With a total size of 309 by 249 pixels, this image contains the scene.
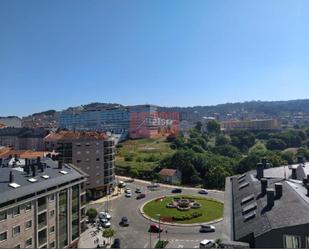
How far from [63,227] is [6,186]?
10390mm

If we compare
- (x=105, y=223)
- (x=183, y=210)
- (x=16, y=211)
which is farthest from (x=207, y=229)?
(x=16, y=211)

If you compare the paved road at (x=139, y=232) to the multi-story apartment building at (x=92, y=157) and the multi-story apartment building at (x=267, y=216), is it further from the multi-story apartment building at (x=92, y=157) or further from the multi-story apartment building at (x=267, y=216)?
the multi-story apartment building at (x=267, y=216)

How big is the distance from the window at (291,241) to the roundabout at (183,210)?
39364mm

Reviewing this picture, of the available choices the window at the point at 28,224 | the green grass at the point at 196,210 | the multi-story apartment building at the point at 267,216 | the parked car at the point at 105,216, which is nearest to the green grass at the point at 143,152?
the green grass at the point at 196,210

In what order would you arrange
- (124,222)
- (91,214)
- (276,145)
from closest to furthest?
(124,222) < (91,214) < (276,145)

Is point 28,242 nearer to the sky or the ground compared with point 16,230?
nearer to the ground

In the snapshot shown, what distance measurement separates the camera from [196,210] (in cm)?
7075

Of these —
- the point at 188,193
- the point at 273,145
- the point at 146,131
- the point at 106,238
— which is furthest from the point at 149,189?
the point at 146,131

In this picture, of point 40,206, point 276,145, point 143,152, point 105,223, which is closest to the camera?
point 40,206

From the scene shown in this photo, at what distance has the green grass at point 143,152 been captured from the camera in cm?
11989

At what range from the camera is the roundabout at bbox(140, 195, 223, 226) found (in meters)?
64.8

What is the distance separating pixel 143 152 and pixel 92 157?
63005 millimetres

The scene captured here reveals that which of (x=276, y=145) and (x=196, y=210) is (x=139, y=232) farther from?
(x=276, y=145)

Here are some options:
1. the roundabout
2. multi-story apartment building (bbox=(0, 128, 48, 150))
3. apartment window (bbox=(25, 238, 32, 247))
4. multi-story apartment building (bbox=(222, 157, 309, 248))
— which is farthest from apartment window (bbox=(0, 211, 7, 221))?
multi-story apartment building (bbox=(0, 128, 48, 150))
